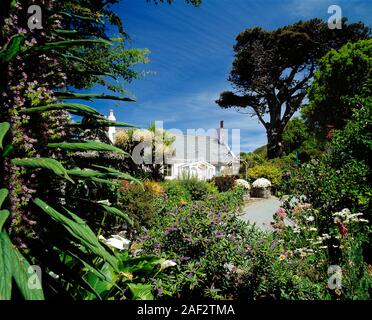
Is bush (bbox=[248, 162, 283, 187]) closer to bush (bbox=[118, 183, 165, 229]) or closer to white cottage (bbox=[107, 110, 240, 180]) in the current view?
white cottage (bbox=[107, 110, 240, 180])

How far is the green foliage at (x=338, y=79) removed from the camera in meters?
24.7

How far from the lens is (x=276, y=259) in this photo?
11.2ft

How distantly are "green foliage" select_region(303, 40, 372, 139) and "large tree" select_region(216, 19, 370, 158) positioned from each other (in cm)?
431

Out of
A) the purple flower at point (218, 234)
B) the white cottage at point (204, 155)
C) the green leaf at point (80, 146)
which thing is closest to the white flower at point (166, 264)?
the purple flower at point (218, 234)

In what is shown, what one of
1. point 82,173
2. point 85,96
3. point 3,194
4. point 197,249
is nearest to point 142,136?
point 197,249

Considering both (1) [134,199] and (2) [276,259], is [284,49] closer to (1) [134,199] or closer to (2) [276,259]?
(1) [134,199]

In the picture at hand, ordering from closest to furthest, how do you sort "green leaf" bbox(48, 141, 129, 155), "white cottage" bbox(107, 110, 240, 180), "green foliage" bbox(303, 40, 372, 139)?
1. "green leaf" bbox(48, 141, 129, 155)
2. "green foliage" bbox(303, 40, 372, 139)
3. "white cottage" bbox(107, 110, 240, 180)

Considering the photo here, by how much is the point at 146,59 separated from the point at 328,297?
11098 mm

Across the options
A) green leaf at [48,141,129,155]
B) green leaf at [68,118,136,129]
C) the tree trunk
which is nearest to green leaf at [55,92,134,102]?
green leaf at [68,118,136,129]

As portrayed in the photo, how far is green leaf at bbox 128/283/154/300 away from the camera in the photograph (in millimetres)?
3062

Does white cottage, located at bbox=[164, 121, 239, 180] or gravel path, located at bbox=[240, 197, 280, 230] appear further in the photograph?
white cottage, located at bbox=[164, 121, 239, 180]

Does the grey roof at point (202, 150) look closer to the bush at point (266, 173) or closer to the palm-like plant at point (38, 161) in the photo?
the bush at point (266, 173)

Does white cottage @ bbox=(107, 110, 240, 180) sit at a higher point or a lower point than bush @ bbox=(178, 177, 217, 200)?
higher

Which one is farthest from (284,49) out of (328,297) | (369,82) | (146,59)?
(328,297)
